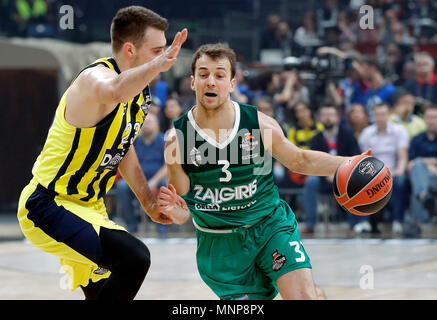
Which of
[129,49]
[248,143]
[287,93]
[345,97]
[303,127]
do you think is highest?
[129,49]

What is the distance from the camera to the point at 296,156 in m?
4.60

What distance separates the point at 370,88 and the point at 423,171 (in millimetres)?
2037

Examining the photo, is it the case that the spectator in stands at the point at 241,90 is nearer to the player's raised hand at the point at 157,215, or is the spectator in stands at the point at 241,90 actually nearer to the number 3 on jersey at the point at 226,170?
the player's raised hand at the point at 157,215

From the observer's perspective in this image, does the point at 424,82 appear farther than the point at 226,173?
Yes

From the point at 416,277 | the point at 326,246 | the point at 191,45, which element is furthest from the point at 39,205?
the point at 191,45

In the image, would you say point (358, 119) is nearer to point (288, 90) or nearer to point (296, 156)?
point (288, 90)

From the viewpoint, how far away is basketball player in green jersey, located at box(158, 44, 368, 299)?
179 inches

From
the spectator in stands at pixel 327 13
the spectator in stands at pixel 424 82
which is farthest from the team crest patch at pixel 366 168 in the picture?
the spectator in stands at pixel 327 13

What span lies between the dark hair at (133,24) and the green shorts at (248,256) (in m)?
1.27

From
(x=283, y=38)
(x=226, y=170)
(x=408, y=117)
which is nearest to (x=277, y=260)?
(x=226, y=170)

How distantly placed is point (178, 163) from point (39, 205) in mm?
857

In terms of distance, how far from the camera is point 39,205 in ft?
14.3

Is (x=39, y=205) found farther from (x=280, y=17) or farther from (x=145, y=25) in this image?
(x=280, y=17)

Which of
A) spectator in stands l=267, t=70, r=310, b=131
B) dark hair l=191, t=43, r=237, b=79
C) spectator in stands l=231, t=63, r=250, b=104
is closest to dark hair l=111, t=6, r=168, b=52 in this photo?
dark hair l=191, t=43, r=237, b=79
